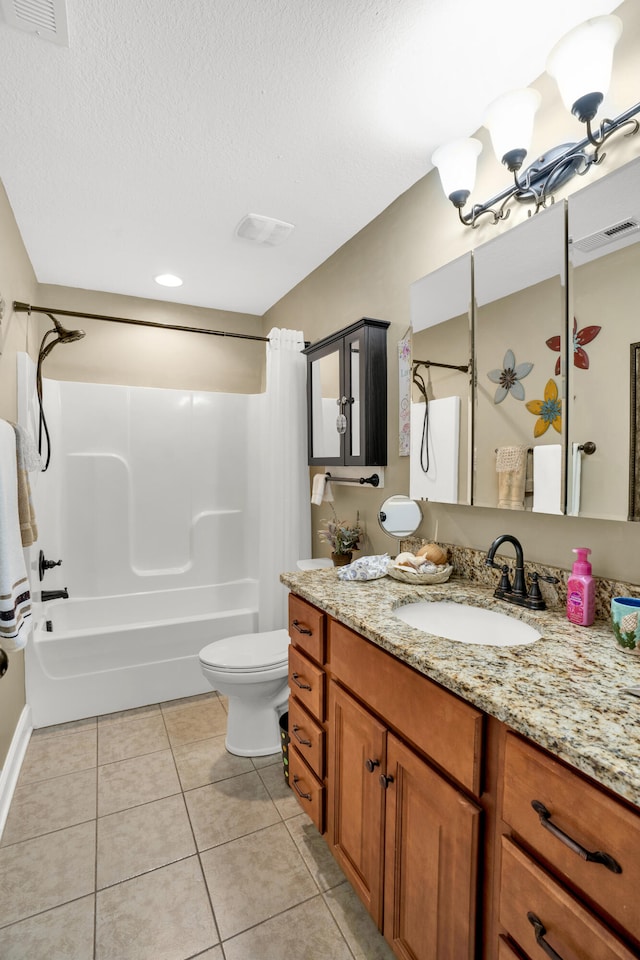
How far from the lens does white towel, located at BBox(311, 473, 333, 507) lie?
2.58 m

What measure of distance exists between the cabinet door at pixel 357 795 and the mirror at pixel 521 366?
2.53 ft

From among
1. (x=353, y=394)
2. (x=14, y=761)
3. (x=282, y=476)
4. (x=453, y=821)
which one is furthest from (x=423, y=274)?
(x=14, y=761)

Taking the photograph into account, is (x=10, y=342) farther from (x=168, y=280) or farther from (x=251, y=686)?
(x=251, y=686)

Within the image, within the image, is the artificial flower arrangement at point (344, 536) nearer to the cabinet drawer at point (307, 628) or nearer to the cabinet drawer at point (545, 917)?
the cabinet drawer at point (307, 628)

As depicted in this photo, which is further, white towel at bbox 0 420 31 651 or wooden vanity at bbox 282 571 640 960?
white towel at bbox 0 420 31 651

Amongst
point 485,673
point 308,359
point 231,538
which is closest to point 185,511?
point 231,538

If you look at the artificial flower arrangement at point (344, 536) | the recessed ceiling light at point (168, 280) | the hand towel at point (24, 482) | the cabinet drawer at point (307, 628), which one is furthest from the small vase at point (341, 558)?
the recessed ceiling light at point (168, 280)

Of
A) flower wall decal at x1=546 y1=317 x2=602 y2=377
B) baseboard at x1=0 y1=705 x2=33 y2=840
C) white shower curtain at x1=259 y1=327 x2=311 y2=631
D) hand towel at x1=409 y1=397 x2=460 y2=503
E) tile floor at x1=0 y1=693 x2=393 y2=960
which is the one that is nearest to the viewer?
flower wall decal at x1=546 y1=317 x2=602 y2=377

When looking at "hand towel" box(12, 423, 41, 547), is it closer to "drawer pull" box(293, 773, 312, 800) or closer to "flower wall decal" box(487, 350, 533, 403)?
"drawer pull" box(293, 773, 312, 800)

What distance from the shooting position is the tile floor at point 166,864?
135 centimetres

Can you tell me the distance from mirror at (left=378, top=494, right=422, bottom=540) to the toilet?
75cm

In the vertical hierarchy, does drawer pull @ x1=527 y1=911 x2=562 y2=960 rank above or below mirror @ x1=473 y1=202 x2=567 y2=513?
below

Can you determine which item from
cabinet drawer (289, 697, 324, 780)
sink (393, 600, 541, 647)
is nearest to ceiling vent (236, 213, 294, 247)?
sink (393, 600, 541, 647)

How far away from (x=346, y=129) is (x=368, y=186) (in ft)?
A: 1.12
